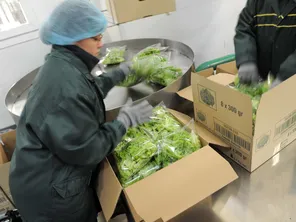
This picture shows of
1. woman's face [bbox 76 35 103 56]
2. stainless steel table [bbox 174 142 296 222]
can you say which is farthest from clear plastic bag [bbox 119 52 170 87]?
stainless steel table [bbox 174 142 296 222]

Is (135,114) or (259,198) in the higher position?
(135,114)

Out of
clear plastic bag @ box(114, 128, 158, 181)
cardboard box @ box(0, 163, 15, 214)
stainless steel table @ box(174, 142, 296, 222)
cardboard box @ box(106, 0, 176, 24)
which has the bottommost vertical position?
cardboard box @ box(0, 163, 15, 214)

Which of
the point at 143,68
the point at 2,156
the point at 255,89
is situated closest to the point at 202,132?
the point at 255,89

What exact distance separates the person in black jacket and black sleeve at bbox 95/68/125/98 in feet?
1.89

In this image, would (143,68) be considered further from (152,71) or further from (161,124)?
(161,124)

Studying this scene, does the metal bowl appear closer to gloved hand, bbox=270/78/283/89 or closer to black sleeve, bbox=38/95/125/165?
black sleeve, bbox=38/95/125/165

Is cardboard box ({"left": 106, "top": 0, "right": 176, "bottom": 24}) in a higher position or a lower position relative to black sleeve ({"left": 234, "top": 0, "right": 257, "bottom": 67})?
higher

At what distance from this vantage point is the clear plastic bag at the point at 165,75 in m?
1.24

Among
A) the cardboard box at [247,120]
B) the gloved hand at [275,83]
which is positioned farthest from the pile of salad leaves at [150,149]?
the gloved hand at [275,83]

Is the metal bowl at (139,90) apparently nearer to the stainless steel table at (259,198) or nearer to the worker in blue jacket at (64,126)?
the worker in blue jacket at (64,126)

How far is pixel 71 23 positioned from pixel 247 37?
2.66 ft

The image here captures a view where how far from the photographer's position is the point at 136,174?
0.86 m

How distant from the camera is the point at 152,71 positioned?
4.19 ft

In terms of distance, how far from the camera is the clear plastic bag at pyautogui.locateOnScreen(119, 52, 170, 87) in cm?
128
